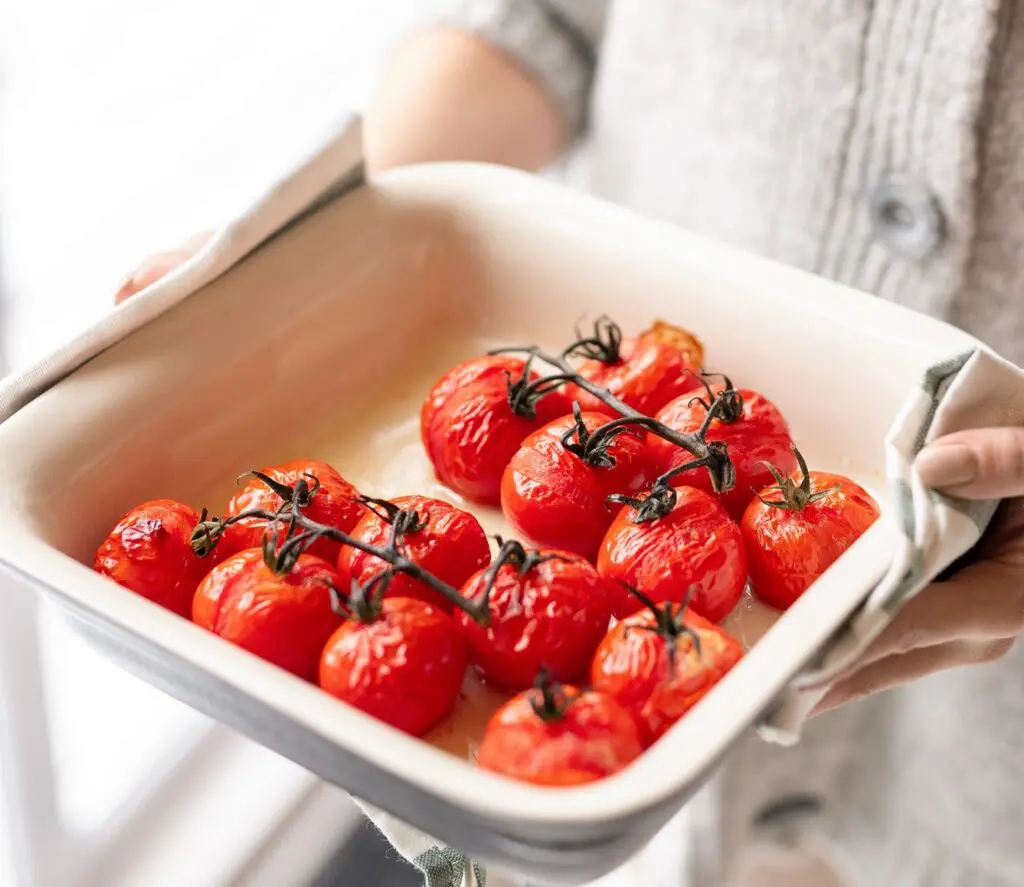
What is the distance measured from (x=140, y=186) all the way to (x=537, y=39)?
0.36 meters

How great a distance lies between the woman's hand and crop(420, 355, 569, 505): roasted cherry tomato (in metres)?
0.17

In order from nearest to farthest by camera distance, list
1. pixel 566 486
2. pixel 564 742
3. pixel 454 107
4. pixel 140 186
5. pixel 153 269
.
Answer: pixel 564 742 < pixel 566 486 < pixel 153 269 < pixel 454 107 < pixel 140 186

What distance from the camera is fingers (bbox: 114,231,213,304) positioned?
64 centimetres

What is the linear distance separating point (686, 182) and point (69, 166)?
19.7 inches

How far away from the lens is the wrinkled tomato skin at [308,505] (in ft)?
1.76

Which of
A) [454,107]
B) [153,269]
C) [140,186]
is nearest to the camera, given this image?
[153,269]

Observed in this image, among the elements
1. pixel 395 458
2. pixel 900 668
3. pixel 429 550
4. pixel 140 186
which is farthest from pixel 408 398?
pixel 140 186

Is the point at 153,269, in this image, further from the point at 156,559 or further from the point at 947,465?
the point at 947,465

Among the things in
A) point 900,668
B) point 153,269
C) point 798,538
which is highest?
point 153,269

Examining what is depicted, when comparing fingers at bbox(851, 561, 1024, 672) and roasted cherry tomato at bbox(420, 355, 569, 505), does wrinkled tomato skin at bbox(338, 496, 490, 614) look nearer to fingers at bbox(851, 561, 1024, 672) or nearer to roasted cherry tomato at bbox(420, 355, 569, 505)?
roasted cherry tomato at bbox(420, 355, 569, 505)

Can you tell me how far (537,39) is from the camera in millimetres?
833

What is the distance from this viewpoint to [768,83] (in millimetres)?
747

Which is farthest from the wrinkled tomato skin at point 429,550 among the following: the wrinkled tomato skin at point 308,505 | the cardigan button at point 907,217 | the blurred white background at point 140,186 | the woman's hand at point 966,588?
the blurred white background at point 140,186

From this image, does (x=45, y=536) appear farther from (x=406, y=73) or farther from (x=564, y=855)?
(x=406, y=73)
